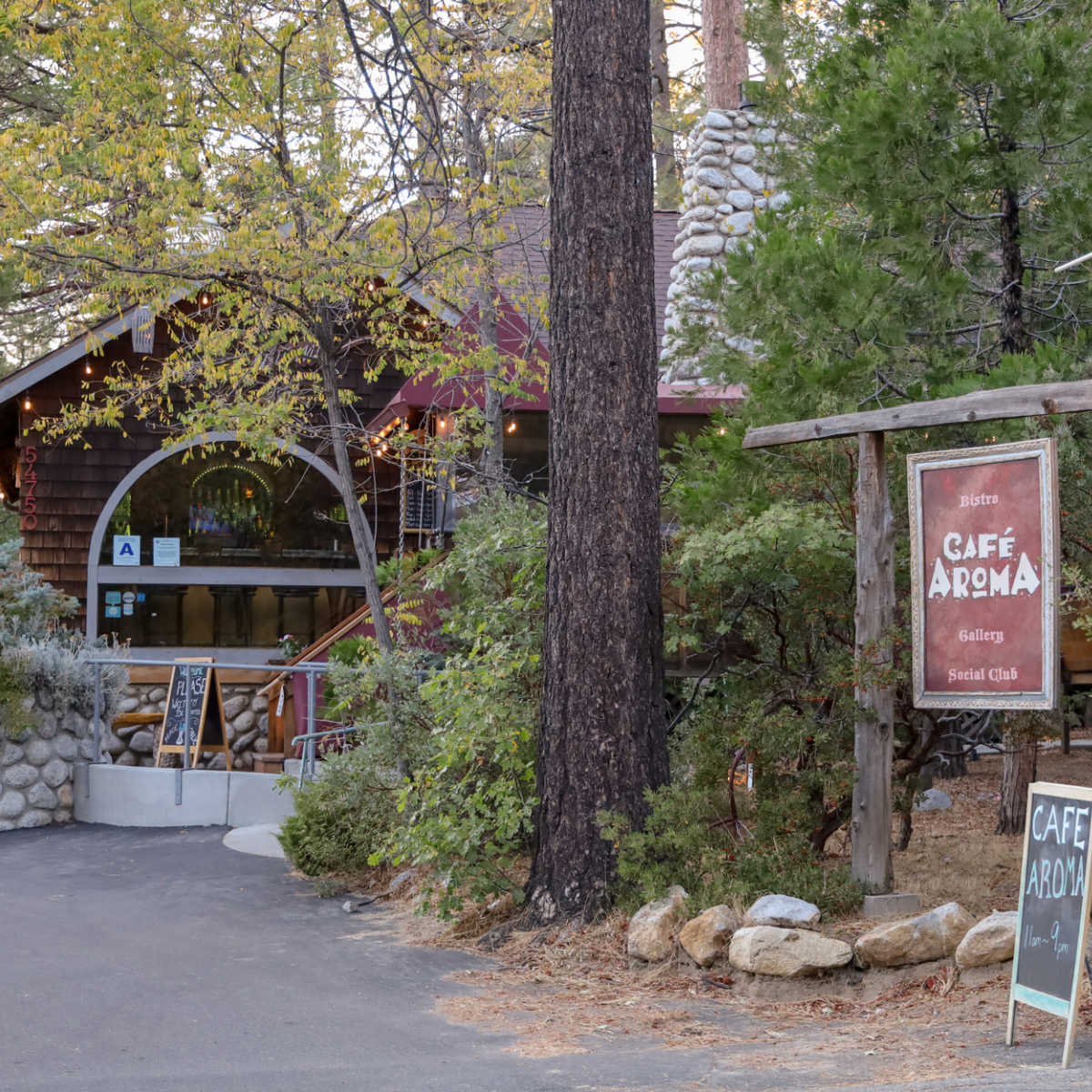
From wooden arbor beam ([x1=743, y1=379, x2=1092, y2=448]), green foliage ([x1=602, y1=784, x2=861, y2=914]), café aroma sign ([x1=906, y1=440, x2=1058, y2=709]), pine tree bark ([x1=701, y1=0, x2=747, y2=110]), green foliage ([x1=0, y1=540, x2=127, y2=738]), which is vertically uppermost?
pine tree bark ([x1=701, y1=0, x2=747, y2=110])

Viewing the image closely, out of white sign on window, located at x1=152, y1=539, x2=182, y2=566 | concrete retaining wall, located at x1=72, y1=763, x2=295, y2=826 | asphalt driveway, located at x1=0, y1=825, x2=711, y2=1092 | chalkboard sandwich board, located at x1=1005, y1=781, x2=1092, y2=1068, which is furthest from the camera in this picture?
white sign on window, located at x1=152, y1=539, x2=182, y2=566

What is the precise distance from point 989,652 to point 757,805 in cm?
168

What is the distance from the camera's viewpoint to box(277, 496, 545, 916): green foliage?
760 cm

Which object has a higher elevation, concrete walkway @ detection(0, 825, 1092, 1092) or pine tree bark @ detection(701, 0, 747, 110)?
pine tree bark @ detection(701, 0, 747, 110)

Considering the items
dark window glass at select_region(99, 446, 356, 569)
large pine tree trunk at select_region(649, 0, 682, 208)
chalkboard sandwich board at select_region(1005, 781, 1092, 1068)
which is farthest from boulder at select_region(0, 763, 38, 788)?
large pine tree trunk at select_region(649, 0, 682, 208)

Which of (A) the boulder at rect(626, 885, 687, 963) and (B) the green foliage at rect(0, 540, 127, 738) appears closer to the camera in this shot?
(A) the boulder at rect(626, 885, 687, 963)

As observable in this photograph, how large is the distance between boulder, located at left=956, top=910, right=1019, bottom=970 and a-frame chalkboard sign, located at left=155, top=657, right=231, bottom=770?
8182mm

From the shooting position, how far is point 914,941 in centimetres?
602

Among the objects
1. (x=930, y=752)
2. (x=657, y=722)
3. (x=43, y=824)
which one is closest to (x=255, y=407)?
(x=43, y=824)

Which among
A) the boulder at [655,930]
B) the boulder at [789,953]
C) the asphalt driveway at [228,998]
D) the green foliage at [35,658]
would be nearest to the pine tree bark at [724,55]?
the green foliage at [35,658]

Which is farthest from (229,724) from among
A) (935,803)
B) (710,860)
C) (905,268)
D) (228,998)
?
(905,268)

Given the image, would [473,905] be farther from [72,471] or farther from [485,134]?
[72,471]

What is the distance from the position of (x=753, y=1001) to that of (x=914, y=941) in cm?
76

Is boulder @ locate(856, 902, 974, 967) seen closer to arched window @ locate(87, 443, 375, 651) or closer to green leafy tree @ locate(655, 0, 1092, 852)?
green leafy tree @ locate(655, 0, 1092, 852)
